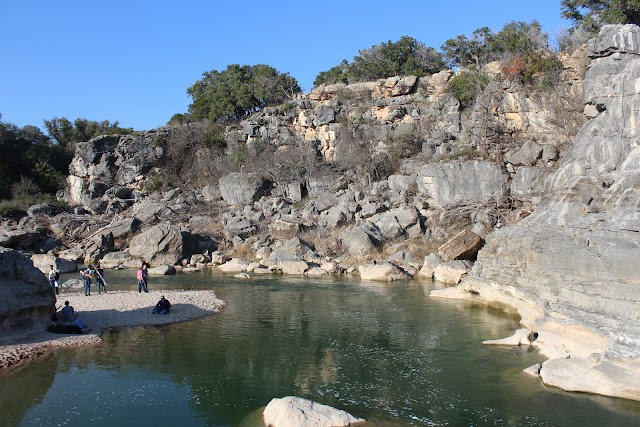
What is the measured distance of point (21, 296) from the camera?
14945mm

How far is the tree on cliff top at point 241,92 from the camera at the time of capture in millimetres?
55969

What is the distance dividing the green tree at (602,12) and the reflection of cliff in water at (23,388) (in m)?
37.3

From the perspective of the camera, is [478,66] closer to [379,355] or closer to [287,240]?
[287,240]

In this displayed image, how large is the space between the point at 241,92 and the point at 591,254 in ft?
153

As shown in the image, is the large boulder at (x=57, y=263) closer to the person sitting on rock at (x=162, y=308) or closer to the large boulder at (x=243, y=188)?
the person sitting on rock at (x=162, y=308)

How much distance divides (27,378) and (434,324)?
40.0 ft

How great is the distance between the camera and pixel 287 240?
1436 inches

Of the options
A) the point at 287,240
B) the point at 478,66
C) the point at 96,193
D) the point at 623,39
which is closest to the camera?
the point at 623,39

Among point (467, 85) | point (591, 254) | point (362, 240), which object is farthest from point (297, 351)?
point (467, 85)

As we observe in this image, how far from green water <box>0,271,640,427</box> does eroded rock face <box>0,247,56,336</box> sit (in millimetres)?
2005

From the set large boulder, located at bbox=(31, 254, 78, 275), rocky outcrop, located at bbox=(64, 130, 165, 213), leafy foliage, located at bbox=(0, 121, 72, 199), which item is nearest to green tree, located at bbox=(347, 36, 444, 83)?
rocky outcrop, located at bbox=(64, 130, 165, 213)

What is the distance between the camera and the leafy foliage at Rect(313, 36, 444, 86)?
52250mm

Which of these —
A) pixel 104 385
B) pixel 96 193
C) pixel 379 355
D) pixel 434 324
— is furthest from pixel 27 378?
pixel 96 193

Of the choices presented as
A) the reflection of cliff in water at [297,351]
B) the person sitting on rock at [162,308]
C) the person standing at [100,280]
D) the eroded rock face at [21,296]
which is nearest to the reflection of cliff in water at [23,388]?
the reflection of cliff in water at [297,351]
